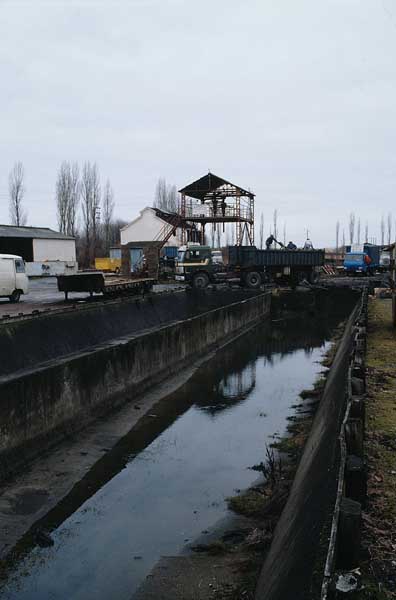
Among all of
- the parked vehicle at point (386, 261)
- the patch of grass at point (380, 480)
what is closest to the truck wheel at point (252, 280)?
the parked vehicle at point (386, 261)

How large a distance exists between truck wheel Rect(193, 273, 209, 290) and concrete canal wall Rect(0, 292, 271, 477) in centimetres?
920

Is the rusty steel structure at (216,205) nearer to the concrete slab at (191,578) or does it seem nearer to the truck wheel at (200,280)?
the truck wheel at (200,280)

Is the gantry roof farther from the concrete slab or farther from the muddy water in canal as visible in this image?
the concrete slab

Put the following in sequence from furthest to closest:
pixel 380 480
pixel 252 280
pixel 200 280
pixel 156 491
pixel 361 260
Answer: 1. pixel 361 260
2. pixel 252 280
3. pixel 200 280
4. pixel 156 491
5. pixel 380 480

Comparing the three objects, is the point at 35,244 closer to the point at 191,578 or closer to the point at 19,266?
the point at 19,266

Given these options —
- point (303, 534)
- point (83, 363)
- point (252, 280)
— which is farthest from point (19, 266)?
point (303, 534)

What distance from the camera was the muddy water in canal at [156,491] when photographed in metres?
6.68

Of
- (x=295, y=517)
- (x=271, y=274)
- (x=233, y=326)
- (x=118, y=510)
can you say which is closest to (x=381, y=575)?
(x=295, y=517)

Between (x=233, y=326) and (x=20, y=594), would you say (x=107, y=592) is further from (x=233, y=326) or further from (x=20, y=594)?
(x=233, y=326)

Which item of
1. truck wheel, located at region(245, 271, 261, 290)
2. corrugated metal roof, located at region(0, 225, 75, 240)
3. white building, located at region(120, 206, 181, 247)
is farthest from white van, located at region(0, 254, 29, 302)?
white building, located at region(120, 206, 181, 247)

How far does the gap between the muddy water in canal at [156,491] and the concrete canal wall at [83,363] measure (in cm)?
125

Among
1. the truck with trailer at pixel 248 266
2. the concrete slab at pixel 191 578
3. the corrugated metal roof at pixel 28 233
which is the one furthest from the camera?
the corrugated metal roof at pixel 28 233

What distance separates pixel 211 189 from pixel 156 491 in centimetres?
4023

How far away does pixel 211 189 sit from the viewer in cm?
4741
